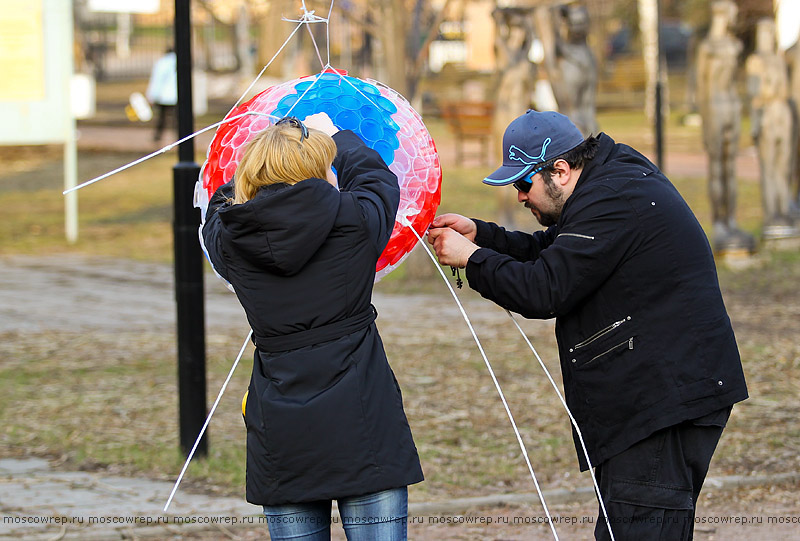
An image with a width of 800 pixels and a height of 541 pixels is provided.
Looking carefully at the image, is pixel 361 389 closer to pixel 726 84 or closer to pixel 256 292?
pixel 256 292

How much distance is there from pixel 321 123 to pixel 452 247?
57cm

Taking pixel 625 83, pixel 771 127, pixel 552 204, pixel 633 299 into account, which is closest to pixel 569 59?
pixel 771 127

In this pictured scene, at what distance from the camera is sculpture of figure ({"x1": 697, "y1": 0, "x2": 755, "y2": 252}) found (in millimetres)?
11828

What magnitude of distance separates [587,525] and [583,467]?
154 centimetres

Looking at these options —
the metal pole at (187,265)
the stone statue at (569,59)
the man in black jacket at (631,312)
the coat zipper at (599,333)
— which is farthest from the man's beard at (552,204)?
the stone statue at (569,59)

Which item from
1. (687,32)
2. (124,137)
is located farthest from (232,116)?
(687,32)

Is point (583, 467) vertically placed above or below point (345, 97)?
below

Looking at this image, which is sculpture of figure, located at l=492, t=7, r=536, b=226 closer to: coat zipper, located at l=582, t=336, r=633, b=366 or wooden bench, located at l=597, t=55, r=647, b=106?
coat zipper, located at l=582, t=336, r=633, b=366

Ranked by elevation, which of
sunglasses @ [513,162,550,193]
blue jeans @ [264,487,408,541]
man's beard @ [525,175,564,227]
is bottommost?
blue jeans @ [264,487,408,541]

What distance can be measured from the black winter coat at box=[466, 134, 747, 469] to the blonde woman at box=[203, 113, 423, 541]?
1.70ft

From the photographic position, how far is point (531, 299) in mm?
3270

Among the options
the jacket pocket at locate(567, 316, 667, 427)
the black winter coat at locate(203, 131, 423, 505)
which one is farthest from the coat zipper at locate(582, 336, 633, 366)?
the black winter coat at locate(203, 131, 423, 505)

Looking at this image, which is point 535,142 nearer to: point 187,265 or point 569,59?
point 187,265

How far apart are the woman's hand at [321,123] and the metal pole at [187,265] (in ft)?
7.72
